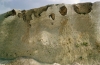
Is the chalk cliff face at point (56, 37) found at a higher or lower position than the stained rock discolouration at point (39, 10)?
lower

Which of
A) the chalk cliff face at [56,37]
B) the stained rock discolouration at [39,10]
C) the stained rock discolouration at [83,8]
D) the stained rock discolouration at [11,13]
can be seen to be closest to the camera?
the chalk cliff face at [56,37]

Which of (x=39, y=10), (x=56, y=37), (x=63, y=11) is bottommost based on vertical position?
(x=56, y=37)

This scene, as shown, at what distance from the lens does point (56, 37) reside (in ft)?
54.0

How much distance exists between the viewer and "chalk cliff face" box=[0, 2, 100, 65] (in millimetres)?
15969

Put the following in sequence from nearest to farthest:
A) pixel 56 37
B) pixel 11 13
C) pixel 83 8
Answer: pixel 56 37
pixel 83 8
pixel 11 13

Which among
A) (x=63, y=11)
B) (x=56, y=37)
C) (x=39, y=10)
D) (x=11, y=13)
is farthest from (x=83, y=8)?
(x=11, y=13)

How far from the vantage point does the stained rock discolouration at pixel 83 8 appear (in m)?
16.6

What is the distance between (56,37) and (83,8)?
8.38ft

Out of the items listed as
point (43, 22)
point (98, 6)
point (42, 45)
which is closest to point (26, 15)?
point (43, 22)

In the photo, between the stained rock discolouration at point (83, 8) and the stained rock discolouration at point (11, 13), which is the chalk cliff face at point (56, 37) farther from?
the stained rock discolouration at point (11, 13)

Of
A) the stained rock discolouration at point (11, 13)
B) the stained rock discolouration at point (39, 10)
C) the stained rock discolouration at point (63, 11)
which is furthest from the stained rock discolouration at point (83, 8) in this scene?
the stained rock discolouration at point (11, 13)

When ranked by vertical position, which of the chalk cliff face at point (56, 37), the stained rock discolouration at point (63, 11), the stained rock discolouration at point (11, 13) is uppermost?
the stained rock discolouration at point (11, 13)

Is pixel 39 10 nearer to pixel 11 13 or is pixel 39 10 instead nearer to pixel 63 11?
pixel 63 11

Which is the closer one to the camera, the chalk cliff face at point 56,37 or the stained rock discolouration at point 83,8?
the chalk cliff face at point 56,37
